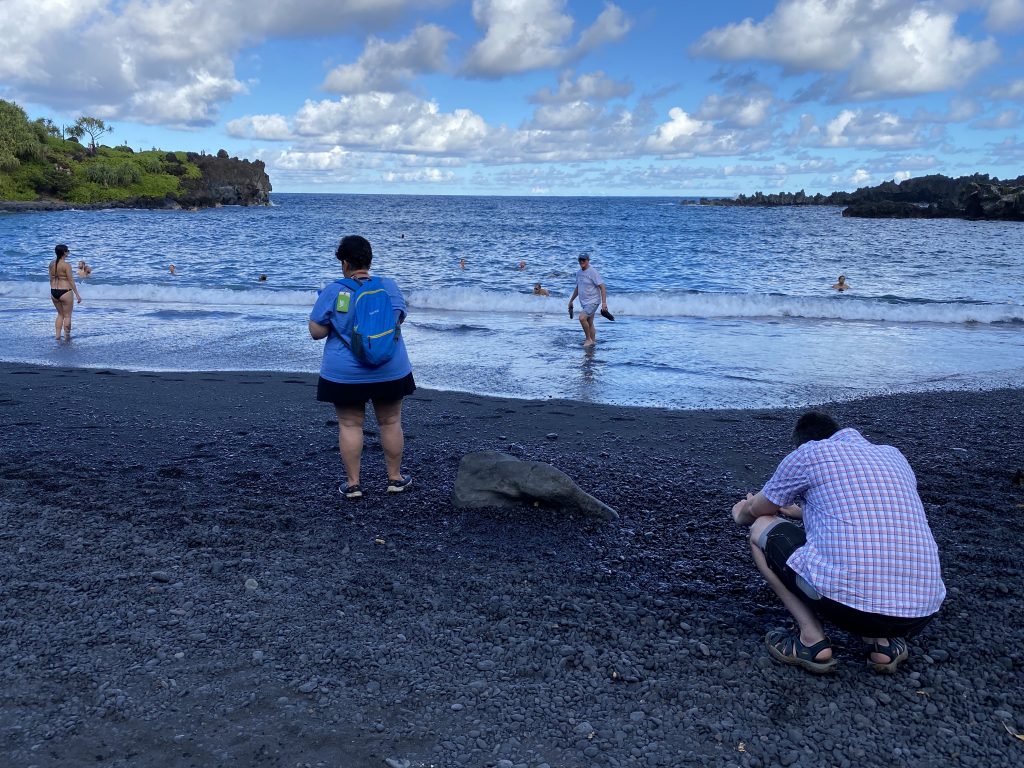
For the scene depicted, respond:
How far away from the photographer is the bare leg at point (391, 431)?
19.0ft

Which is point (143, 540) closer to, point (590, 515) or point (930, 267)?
point (590, 515)

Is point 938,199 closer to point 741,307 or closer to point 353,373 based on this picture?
point 741,307

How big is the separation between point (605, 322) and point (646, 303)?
12.8ft

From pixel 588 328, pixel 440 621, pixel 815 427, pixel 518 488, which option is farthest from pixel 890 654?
pixel 588 328

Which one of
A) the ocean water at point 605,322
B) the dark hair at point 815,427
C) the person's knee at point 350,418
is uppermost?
the dark hair at point 815,427

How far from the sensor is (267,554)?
190 inches

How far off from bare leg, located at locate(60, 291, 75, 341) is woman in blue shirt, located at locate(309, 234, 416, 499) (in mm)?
10354

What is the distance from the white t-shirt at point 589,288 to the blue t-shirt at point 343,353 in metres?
8.25

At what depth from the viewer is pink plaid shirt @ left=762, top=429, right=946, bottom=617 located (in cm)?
331

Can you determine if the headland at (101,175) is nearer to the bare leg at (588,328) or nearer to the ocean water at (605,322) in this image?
the ocean water at (605,322)

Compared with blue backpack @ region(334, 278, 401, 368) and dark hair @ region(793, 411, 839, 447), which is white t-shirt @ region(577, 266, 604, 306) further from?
dark hair @ region(793, 411, 839, 447)

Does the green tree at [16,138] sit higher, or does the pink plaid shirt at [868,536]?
the green tree at [16,138]

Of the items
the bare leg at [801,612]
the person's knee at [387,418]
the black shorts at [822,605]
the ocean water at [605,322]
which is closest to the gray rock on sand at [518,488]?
the person's knee at [387,418]

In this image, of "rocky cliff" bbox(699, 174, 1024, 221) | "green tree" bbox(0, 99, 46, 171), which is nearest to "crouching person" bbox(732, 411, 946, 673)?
"rocky cliff" bbox(699, 174, 1024, 221)
